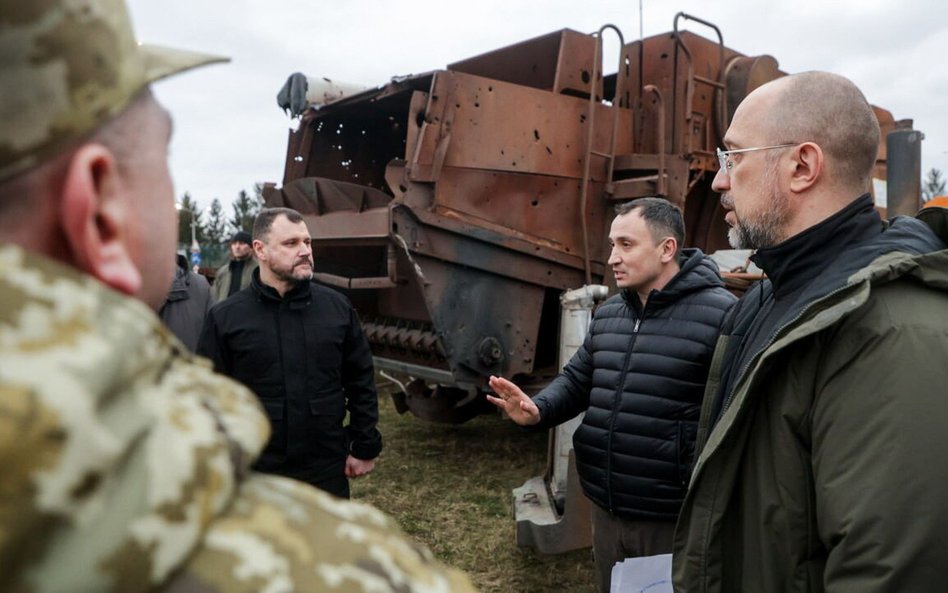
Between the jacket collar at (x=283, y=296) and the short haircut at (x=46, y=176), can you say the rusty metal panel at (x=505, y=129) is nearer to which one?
the jacket collar at (x=283, y=296)

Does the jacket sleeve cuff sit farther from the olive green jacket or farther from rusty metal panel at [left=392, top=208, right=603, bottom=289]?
the olive green jacket

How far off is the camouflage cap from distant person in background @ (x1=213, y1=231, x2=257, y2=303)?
17.0ft

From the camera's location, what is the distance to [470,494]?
4.86 metres

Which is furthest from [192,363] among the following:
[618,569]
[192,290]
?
[192,290]

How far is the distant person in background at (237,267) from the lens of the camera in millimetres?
5668

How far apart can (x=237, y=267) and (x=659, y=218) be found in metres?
3.99

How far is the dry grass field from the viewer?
3723 mm

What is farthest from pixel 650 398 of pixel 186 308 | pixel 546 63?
pixel 546 63

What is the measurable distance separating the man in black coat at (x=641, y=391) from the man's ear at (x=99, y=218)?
1880mm

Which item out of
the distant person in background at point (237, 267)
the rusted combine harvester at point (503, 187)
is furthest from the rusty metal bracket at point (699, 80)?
the distant person in background at point (237, 267)

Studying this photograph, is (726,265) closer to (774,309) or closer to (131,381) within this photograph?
(774,309)

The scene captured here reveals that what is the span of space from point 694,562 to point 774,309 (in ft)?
2.04

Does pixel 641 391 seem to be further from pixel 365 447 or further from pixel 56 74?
pixel 56 74

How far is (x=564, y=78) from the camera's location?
5.26 meters
